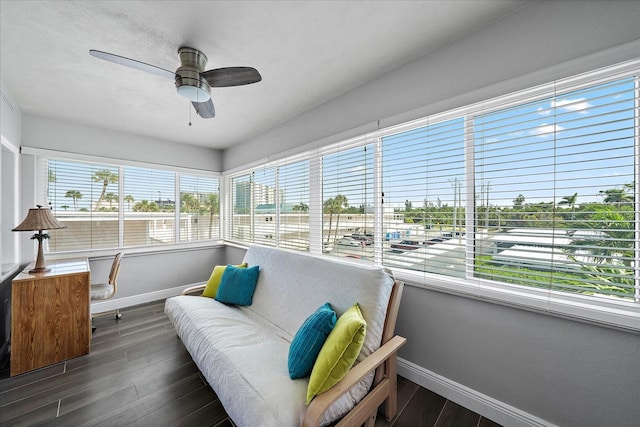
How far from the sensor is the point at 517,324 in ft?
5.00

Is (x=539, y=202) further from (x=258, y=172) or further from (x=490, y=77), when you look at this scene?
(x=258, y=172)

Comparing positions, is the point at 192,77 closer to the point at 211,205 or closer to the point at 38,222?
the point at 38,222

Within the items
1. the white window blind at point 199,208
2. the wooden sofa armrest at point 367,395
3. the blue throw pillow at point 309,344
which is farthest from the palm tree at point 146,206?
the wooden sofa armrest at point 367,395

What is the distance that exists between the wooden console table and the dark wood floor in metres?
0.11

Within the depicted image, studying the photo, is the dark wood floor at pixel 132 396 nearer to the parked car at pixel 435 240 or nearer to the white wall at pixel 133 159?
the parked car at pixel 435 240

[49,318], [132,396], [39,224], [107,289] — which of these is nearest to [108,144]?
[39,224]

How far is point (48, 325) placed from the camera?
2287mm

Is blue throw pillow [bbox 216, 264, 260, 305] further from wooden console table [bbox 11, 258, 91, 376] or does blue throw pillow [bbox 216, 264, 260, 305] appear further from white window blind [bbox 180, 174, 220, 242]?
white window blind [bbox 180, 174, 220, 242]

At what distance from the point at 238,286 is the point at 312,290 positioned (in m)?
0.92

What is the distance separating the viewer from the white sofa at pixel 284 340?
1236 millimetres

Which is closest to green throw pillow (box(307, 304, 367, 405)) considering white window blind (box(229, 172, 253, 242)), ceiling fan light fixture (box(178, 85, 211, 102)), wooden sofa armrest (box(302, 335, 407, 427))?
wooden sofa armrest (box(302, 335, 407, 427))

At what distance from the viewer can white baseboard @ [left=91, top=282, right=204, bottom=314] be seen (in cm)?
339

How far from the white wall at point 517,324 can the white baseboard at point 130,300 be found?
361cm

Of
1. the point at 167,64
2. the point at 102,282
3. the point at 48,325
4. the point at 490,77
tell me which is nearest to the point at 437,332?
the point at 490,77
